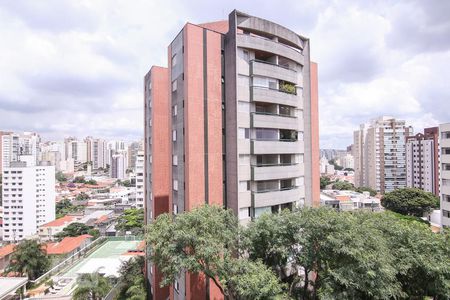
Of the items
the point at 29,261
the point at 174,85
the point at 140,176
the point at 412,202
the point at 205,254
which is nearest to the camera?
the point at 205,254

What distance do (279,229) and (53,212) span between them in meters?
102

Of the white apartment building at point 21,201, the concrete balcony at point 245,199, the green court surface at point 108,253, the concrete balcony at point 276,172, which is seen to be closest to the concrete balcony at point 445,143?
the concrete balcony at point 276,172

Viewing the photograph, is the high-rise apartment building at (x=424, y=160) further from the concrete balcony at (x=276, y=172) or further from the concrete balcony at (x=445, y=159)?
the concrete balcony at (x=276, y=172)

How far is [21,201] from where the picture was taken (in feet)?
285

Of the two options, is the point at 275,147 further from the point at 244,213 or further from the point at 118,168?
the point at 118,168

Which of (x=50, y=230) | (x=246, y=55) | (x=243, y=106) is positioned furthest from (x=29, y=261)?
(x=246, y=55)

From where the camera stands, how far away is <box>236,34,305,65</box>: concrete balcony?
2145 cm

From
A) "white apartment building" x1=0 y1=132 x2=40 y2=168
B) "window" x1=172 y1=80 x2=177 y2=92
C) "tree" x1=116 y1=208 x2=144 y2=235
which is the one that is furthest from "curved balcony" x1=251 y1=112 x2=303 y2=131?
"white apartment building" x1=0 y1=132 x2=40 y2=168

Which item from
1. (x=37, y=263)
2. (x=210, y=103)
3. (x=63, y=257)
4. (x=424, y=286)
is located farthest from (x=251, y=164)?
(x=63, y=257)

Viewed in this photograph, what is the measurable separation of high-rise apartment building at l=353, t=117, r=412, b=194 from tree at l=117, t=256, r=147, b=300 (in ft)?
331

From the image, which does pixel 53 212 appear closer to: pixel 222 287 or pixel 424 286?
pixel 222 287

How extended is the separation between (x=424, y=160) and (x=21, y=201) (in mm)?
133710

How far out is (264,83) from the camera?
73.8 ft

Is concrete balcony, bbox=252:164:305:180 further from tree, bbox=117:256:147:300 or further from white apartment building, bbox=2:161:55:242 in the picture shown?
white apartment building, bbox=2:161:55:242
